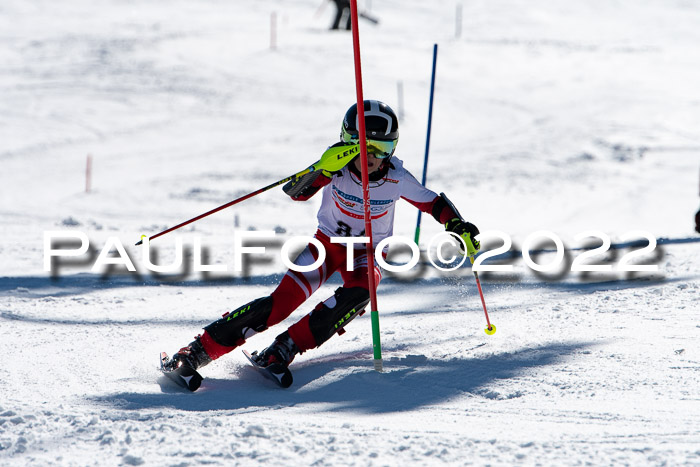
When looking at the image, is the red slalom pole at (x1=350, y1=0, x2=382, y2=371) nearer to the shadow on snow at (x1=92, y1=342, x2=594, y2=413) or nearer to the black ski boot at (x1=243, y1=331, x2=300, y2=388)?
the shadow on snow at (x1=92, y1=342, x2=594, y2=413)

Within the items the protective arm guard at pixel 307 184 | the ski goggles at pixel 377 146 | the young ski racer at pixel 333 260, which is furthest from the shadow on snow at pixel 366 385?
the ski goggles at pixel 377 146

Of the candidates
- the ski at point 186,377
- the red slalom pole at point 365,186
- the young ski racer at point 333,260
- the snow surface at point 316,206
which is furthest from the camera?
the young ski racer at point 333,260

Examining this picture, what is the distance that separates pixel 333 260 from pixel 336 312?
0.49 metres

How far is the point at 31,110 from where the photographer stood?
1809 cm

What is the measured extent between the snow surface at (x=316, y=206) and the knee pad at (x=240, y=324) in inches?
7.9

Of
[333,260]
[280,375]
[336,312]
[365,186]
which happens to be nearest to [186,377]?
[280,375]

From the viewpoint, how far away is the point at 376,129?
4289 mm

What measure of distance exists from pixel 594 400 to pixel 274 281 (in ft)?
11.6

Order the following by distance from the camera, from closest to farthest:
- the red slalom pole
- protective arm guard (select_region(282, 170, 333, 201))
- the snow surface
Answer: the snow surface, the red slalom pole, protective arm guard (select_region(282, 170, 333, 201))

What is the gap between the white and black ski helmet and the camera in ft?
14.1

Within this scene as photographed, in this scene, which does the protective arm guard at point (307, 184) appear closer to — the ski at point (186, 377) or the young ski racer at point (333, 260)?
the young ski racer at point (333, 260)

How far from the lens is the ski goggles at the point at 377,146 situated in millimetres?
4301

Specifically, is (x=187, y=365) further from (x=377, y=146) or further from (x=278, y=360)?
(x=377, y=146)

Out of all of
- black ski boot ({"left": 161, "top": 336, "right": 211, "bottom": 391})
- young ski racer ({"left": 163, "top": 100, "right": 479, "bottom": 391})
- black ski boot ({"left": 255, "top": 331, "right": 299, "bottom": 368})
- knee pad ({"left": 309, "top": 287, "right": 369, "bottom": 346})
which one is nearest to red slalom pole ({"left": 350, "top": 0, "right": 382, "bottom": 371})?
knee pad ({"left": 309, "top": 287, "right": 369, "bottom": 346})
